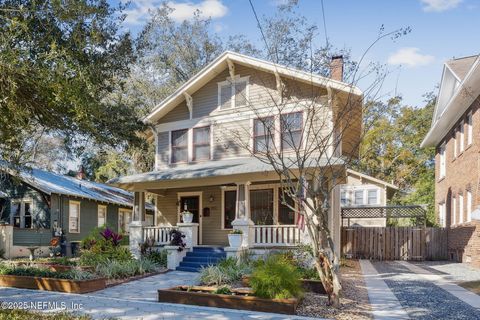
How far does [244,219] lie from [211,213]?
3343mm

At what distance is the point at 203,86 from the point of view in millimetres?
16812

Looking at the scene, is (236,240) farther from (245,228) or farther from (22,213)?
(22,213)

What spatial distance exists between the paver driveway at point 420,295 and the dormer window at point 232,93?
7534 millimetres

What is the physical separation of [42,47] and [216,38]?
73.6 feet

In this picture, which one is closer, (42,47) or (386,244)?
(42,47)

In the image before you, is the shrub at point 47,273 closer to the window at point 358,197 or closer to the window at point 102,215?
the window at point 102,215

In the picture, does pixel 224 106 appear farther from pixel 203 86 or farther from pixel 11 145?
pixel 11 145

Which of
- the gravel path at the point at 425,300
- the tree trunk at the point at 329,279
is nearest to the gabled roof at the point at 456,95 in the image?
the gravel path at the point at 425,300

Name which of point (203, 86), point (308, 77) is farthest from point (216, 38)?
point (308, 77)

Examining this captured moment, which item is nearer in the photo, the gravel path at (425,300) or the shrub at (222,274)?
the gravel path at (425,300)

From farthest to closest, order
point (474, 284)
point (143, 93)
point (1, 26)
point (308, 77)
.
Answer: point (143, 93) < point (308, 77) < point (474, 284) < point (1, 26)

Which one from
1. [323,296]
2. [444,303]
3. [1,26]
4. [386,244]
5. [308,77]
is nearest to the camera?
[1,26]

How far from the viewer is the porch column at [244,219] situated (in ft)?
43.7

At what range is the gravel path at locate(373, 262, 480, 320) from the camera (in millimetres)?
7246
